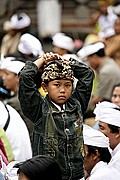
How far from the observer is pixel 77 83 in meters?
6.27

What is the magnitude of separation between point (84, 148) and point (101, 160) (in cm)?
18

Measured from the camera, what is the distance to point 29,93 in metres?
5.88

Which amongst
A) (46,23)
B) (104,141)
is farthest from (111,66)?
(46,23)

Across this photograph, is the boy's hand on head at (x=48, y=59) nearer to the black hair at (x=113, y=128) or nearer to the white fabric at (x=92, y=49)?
the black hair at (x=113, y=128)

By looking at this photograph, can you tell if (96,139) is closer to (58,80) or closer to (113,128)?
(113,128)

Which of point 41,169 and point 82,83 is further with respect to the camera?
point 82,83

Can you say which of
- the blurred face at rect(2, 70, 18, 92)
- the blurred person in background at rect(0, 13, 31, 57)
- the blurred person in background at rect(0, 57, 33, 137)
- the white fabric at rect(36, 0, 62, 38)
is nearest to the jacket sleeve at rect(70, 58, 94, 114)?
the blurred person in background at rect(0, 57, 33, 137)

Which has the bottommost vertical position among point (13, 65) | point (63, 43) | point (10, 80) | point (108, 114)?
point (108, 114)

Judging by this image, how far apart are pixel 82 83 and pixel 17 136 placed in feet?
3.53

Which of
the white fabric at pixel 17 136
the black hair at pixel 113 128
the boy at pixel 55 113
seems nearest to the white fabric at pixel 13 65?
the white fabric at pixel 17 136

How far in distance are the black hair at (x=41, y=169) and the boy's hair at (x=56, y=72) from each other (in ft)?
3.86

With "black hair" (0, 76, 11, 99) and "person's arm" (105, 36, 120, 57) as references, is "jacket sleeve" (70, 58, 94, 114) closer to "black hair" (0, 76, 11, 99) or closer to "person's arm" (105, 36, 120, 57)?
"black hair" (0, 76, 11, 99)

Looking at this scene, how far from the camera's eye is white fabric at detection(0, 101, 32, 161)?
6912 millimetres

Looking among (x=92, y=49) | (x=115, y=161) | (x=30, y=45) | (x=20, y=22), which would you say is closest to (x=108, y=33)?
(x=20, y=22)
